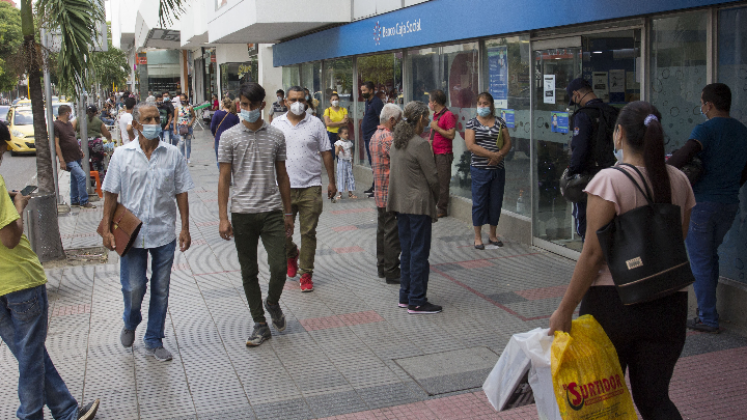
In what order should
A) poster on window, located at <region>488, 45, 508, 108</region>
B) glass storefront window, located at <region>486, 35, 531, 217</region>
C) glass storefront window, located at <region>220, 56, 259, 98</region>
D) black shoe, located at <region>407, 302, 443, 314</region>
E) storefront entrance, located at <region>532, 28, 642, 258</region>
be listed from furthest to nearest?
glass storefront window, located at <region>220, 56, 259, 98</region>, poster on window, located at <region>488, 45, 508, 108</region>, glass storefront window, located at <region>486, 35, 531, 217</region>, storefront entrance, located at <region>532, 28, 642, 258</region>, black shoe, located at <region>407, 302, 443, 314</region>

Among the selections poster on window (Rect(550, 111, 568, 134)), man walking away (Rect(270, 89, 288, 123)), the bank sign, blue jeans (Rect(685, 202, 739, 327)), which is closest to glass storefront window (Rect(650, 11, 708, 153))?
blue jeans (Rect(685, 202, 739, 327))

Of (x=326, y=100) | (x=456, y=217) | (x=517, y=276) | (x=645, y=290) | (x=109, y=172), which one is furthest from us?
(x=326, y=100)

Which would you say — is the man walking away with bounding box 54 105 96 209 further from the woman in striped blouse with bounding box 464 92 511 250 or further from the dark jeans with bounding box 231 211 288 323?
the dark jeans with bounding box 231 211 288 323

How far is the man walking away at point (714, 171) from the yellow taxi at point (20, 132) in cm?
2298

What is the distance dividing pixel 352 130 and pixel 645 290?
13557mm

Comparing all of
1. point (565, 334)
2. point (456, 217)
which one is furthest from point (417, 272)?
point (456, 217)

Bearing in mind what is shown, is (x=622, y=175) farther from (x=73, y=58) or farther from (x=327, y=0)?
(x=327, y=0)

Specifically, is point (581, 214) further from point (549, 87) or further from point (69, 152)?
point (69, 152)

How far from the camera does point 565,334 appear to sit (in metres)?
3.07

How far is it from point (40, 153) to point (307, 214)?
12.6 feet

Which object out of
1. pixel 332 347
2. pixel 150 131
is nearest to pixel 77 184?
pixel 150 131

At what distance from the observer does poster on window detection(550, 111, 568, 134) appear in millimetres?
8289

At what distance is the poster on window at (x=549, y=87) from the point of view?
8.51 m

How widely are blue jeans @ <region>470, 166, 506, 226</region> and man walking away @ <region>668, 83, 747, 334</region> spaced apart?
3.24 metres
